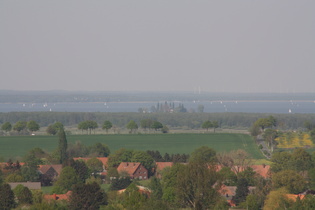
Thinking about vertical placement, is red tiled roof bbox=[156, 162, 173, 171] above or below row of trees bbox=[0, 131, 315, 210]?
below

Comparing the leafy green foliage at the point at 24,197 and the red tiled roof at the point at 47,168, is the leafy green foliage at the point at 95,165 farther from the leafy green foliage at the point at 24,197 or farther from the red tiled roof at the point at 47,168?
the leafy green foliage at the point at 24,197

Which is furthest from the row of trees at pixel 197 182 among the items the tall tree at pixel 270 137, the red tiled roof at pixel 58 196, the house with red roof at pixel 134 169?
the tall tree at pixel 270 137

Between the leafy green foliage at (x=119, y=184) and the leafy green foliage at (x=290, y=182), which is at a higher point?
the leafy green foliage at (x=290, y=182)

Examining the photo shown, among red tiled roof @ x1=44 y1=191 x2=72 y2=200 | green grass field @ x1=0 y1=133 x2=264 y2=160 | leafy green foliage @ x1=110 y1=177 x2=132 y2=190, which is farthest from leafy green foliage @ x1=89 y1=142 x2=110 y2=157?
red tiled roof @ x1=44 y1=191 x2=72 y2=200

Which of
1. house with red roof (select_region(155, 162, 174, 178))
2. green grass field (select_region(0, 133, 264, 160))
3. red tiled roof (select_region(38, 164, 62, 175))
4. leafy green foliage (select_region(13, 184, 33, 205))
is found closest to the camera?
leafy green foliage (select_region(13, 184, 33, 205))

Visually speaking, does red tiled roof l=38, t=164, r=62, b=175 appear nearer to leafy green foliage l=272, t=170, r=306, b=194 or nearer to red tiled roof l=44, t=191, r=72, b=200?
red tiled roof l=44, t=191, r=72, b=200

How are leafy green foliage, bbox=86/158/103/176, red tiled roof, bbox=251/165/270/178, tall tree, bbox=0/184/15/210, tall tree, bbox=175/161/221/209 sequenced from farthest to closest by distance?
leafy green foliage, bbox=86/158/103/176 → red tiled roof, bbox=251/165/270/178 → tall tree, bbox=0/184/15/210 → tall tree, bbox=175/161/221/209

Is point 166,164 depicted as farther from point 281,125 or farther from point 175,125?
point 175,125

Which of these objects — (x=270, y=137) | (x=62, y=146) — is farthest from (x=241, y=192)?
(x=270, y=137)
